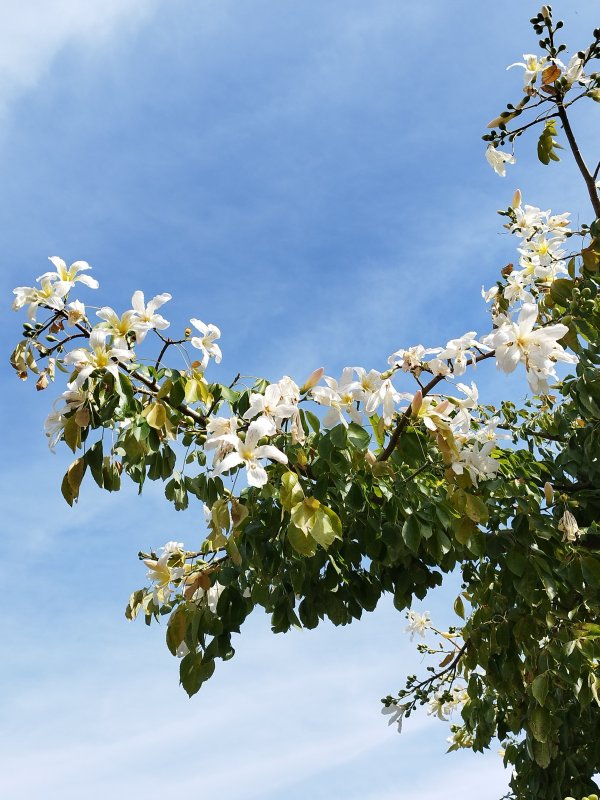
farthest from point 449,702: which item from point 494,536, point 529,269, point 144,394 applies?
point 144,394

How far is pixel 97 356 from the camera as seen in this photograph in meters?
2.50

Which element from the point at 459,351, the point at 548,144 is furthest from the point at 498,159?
the point at 459,351

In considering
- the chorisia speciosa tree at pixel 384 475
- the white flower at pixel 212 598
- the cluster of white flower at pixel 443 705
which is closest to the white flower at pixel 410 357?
the chorisia speciosa tree at pixel 384 475

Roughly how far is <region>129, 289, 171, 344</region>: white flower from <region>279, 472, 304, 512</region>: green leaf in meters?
0.64

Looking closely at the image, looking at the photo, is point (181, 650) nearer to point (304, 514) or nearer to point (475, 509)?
Answer: point (304, 514)

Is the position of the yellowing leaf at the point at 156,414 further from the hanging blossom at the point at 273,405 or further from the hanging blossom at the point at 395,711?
the hanging blossom at the point at 395,711

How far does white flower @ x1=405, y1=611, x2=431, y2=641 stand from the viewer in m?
5.02

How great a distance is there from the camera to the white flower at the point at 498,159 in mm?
3520

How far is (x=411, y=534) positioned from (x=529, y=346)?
2.37 feet

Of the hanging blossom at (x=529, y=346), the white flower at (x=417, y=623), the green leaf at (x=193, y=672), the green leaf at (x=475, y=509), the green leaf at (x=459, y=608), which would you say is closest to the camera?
the hanging blossom at (x=529, y=346)

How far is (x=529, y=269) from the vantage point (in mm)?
3865

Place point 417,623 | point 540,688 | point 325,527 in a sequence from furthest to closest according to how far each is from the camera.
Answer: point 417,623, point 540,688, point 325,527

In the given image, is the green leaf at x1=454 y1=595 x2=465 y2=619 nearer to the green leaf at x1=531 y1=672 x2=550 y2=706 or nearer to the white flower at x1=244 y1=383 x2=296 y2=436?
the green leaf at x1=531 y1=672 x2=550 y2=706

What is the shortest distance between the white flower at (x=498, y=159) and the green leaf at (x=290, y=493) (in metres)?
1.89
